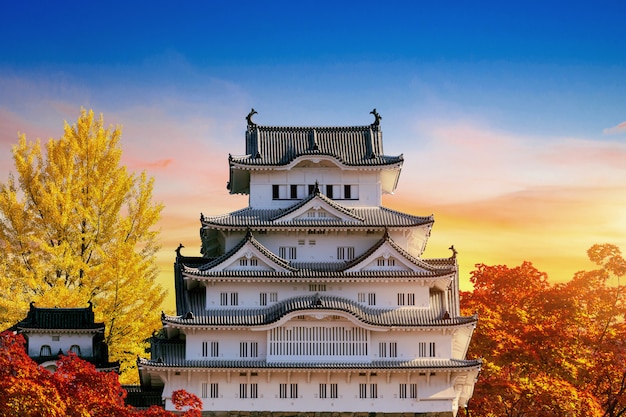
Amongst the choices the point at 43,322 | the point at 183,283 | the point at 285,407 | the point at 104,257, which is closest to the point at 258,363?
the point at 285,407

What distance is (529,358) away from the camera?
49.2 m

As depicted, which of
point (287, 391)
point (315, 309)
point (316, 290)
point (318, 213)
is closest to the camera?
point (315, 309)

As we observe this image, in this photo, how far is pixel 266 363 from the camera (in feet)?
137

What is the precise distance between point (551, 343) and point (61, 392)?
2894 centimetres

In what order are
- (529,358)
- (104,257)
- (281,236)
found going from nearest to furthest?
(281,236) → (529,358) → (104,257)

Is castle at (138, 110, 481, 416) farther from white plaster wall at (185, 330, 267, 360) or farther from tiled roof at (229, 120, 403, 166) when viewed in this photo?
tiled roof at (229, 120, 403, 166)

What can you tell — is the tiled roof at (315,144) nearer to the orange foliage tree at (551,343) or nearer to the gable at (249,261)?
the gable at (249,261)

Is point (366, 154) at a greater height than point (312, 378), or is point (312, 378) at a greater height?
point (366, 154)

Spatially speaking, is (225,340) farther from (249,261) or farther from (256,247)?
(256,247)

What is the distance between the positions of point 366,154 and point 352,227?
524 centimetres

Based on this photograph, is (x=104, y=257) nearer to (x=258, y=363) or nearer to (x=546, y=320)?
(x=258, y=363)

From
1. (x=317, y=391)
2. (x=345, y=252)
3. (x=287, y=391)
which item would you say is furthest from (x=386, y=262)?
(x=287, y=391)

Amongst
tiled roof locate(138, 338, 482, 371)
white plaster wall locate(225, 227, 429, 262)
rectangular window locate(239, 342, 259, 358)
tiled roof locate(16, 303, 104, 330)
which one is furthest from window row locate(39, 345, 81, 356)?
white plaster wall locate(225, 227, 429, 262)

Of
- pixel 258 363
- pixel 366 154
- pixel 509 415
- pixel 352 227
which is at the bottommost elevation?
pixel 509 415
